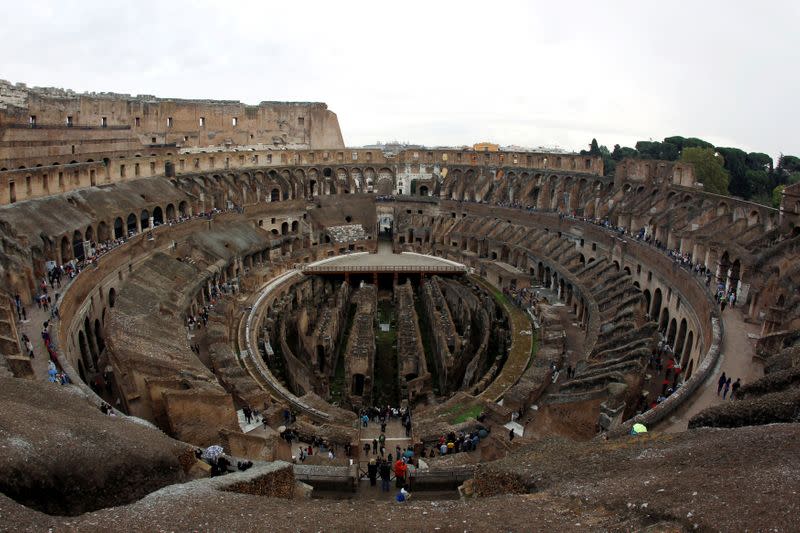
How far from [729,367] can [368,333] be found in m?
14.2

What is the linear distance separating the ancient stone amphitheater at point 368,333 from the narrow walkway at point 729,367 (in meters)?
0.11

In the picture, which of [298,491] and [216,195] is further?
[216,195]

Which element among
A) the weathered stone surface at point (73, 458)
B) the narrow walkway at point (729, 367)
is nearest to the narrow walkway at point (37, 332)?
the weathered stone surface at point (73, 458)

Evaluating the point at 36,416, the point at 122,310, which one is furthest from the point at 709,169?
the point at 36,416

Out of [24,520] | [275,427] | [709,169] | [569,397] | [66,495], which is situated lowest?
[275,427]

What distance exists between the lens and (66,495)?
8977mm

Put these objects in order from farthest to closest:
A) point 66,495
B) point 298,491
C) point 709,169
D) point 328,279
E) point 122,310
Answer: point 709,169 < point 328,279 < point 122,310 < point 298,491 < point 66,495

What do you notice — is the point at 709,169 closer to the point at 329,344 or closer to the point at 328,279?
the point at 328,279

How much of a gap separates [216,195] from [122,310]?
22.4 metres

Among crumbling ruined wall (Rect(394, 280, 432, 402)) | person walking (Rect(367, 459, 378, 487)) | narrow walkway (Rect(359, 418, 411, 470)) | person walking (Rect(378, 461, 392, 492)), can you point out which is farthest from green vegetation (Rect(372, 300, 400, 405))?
person walking (Rect(378, 461, 392, 492))

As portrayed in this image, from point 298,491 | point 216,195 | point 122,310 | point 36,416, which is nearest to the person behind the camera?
point 36,416

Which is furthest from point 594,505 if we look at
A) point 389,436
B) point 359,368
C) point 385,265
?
point 385,265

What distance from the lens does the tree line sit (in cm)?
4772

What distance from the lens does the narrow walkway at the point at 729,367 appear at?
14591 millimetres
